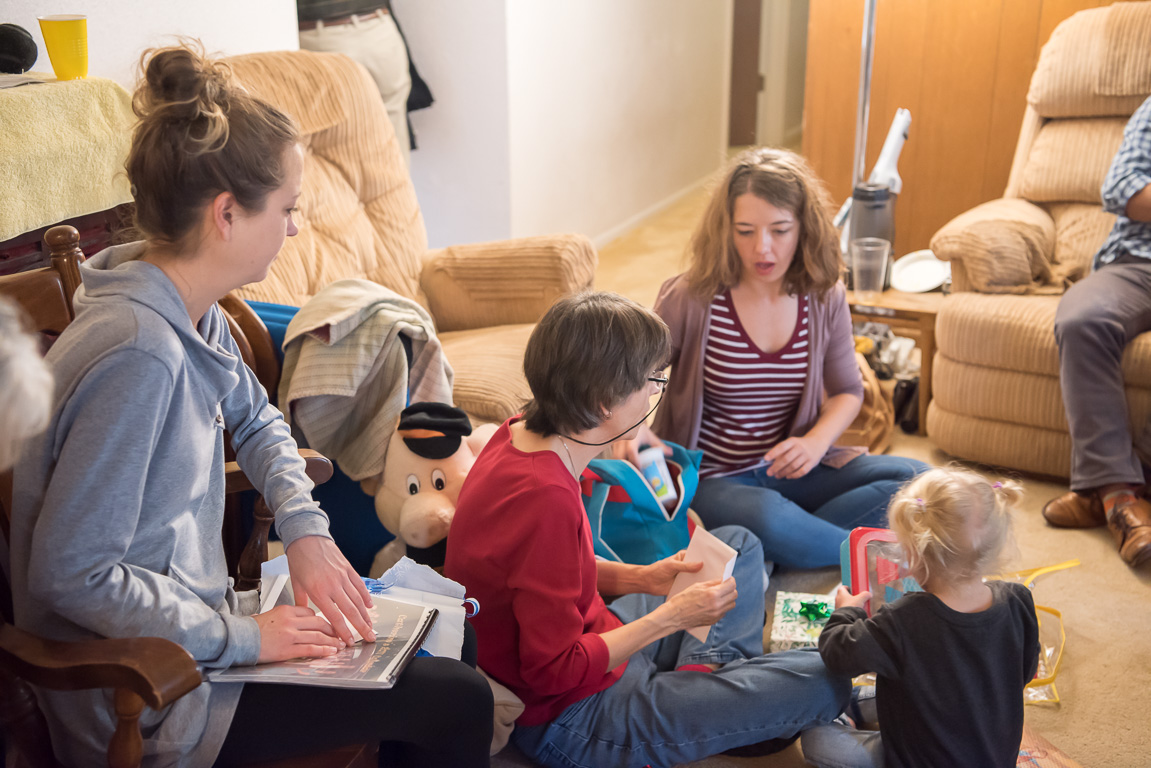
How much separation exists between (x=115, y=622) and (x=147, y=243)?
16.0 inches

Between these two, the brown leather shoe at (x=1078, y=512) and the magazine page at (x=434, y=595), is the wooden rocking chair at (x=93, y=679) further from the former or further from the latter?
the brown leather shoe at (x=1078, y=512)

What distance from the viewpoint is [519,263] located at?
98.7 inches

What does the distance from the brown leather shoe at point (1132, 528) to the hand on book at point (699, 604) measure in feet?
3.94

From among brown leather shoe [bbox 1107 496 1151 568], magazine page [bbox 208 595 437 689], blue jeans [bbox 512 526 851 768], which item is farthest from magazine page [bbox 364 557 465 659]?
brown leather shoe [bbox 1107 496 1151 568]

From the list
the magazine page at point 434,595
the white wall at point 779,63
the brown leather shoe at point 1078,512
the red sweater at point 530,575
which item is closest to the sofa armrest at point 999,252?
the brown leather shoe at point 1078,512

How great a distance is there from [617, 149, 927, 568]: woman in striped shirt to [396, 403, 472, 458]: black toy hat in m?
0.39

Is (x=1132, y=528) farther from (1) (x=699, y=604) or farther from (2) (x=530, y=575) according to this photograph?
(2) (x=530, y=575)

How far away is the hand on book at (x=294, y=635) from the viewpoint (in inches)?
41.1

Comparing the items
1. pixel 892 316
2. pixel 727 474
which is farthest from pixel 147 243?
pixel 892 316

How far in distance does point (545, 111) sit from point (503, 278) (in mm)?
1829

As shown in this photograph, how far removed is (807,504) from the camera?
6.87 ft

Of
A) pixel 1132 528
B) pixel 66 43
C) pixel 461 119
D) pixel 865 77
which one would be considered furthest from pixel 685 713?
pixel 461 119

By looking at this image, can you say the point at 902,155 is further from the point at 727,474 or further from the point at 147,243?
the point at 147,243

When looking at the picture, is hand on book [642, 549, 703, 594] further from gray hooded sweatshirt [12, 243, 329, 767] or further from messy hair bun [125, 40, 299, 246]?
messy hair bun [125, 40, 299, 246]
